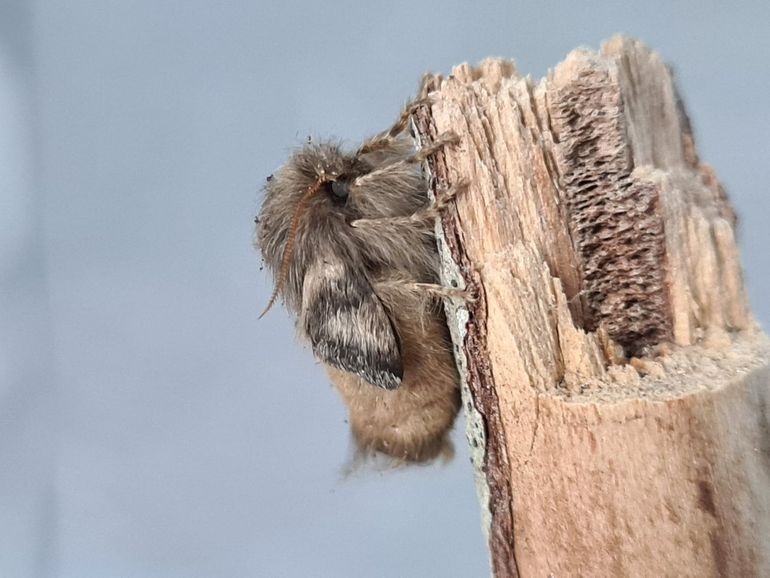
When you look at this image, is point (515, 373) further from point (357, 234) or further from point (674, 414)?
point (357, 234)

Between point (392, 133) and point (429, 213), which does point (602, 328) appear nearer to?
point (429, 213)

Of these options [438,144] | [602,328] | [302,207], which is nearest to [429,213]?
[438,144]

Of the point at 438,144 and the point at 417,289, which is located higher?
the point at 438,144

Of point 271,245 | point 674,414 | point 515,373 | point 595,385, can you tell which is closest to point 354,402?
point 271,245

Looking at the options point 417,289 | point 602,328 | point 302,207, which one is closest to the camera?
point 602,328

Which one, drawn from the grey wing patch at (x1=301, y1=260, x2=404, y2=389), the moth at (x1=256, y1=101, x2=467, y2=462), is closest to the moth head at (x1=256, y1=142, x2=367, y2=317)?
the moth at (x1=256, y1=101, x2=467, y2=462)

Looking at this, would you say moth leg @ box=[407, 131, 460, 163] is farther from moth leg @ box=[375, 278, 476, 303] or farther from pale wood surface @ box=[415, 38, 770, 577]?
moth leg @ box=[375, 278, 476, 303]
